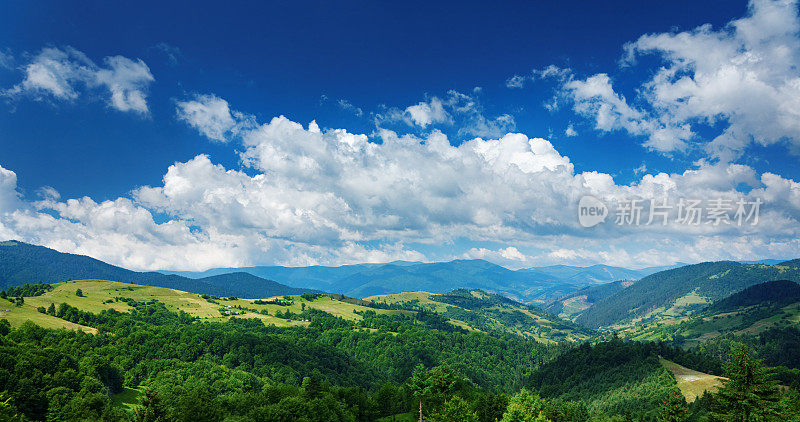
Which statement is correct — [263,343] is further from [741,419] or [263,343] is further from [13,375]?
[741,419]

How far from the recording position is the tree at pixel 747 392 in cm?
3503

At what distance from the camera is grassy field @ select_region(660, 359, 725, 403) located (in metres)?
148

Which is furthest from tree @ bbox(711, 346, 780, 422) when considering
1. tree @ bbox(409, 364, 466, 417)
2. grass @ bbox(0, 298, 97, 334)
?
grass @ bbox(0, 298, 97, 334)

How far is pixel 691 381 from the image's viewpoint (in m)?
164

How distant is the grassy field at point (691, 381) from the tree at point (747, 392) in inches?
5289

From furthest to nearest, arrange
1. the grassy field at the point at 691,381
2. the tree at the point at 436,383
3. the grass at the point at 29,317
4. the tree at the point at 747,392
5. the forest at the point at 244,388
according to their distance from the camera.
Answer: the grass at the point at 29,317 → the grassy field at the point at 691,381 → the tree at the point at 436,383 → the forest at the point at 244,388 → the tree at the point at 747,392

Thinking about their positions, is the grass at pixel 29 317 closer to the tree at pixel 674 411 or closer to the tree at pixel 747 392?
the tree at pixel 674 411

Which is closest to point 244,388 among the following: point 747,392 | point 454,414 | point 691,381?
point 454,414

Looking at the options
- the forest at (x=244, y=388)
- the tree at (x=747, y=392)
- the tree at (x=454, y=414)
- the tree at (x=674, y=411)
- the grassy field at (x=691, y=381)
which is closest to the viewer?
the tree at (x=747, y=392)

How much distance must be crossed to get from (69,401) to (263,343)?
114 metres

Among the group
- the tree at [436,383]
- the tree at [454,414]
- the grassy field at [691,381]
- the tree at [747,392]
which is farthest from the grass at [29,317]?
the grassy field at [691,381]

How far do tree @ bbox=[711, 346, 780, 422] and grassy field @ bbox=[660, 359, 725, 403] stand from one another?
441 ft

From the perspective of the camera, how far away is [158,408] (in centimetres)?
5456

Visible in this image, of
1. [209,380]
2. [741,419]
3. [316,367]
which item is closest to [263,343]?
[316,367]
